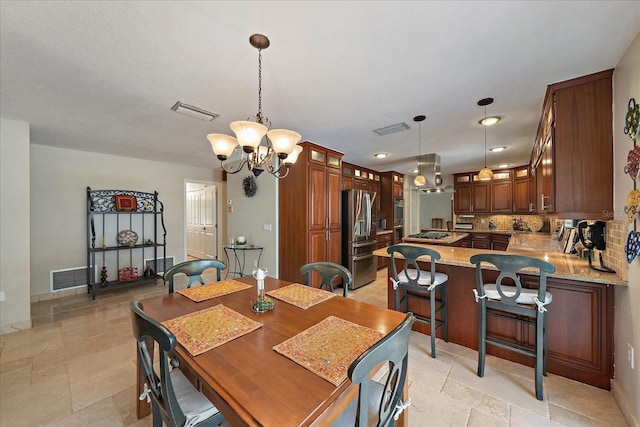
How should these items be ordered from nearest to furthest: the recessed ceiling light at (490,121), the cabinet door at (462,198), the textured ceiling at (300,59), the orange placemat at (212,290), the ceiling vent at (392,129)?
the textured ceiling at (300,59) → the orange placemat at (212,290) → the recessed ceiling light at (490,121) → the ceiling vent at (392,129) → the cabinet door at (462,198)

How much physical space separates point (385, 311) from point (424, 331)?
164 cm

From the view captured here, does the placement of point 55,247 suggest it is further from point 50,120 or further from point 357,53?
point 357,53

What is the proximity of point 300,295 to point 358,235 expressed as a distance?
113 inches

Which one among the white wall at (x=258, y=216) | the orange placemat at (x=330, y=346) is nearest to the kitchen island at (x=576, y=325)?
the orange placemat at (x=330, y=346)

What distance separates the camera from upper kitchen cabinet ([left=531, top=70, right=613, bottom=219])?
1924 millimetres

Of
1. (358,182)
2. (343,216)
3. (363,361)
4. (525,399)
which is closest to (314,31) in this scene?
(363,361)

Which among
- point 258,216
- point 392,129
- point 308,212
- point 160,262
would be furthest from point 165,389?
point 160,262

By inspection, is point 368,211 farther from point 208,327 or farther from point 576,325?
point 208,327

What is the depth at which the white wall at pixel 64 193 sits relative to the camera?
12.8 feet

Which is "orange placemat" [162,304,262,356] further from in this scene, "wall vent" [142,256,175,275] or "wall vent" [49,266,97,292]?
"wall vent" [142,256,175,275]

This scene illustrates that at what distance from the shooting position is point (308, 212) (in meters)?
3.90

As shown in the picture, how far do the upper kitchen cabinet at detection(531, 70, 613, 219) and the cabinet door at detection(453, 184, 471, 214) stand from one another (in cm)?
477

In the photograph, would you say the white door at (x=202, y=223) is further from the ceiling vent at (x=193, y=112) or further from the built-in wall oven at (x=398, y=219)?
the built-in wall oven at (x=398, y=219)

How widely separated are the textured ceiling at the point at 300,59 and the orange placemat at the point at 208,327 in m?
1.73
